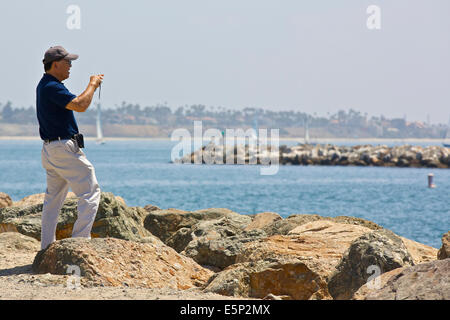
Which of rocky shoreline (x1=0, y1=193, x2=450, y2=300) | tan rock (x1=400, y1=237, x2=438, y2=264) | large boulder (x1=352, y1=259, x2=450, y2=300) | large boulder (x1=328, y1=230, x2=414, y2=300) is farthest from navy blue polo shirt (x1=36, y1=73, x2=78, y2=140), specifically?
tan rock (x1=400, y1=237, x2=438, y2=264)

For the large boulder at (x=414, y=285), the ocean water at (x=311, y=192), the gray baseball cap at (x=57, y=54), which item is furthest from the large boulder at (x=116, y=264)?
the ocean water at (x=311, y=192)

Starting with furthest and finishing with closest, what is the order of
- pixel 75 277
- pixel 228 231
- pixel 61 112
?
1. pixel 228 231
2. pixel 61 112
3. pixel 75 277

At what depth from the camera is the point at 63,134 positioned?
6.19 m

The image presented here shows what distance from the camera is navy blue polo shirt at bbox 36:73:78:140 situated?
241 inches

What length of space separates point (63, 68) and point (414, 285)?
3.41m

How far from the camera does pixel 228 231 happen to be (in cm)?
877

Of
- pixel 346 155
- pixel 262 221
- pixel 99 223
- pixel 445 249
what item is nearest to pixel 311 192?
pixel 346 155

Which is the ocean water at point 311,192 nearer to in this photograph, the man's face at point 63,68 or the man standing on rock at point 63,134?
the man standing on rock at point 63,134

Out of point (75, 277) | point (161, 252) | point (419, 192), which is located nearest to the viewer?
point (75, 277)

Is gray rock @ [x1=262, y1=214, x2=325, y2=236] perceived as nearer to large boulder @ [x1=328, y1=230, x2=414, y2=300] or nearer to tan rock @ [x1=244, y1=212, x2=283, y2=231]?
tan rock @ [x1=244, y1=212, x2=283, y2=231]

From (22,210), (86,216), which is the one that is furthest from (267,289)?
(22,210)

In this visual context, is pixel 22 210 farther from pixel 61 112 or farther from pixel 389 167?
pixel 389 167

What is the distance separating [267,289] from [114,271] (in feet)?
4.02

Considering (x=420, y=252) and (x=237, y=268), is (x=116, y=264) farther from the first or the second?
(x=420, y=252)
